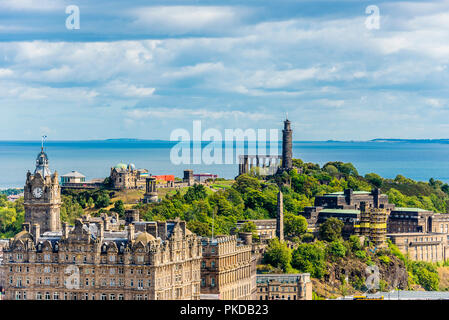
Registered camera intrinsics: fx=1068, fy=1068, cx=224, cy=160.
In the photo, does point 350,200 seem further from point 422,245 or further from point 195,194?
point 195,194

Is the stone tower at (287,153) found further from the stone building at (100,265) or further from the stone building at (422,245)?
the stone building at (100,265)

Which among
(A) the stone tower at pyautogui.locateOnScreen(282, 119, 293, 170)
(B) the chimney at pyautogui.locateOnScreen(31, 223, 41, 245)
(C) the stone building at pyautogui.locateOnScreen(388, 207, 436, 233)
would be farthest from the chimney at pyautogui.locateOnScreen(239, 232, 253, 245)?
(A) the stone tower at pyautogui.locateOnScreen(282, 119, 293, 170)

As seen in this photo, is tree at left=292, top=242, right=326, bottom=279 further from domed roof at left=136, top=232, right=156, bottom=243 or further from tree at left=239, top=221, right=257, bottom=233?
domed roof at left=136, top=232, right=156, bottom=243

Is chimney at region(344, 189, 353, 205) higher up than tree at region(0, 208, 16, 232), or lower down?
higher up

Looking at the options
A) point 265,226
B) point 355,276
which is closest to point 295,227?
point 265,226
